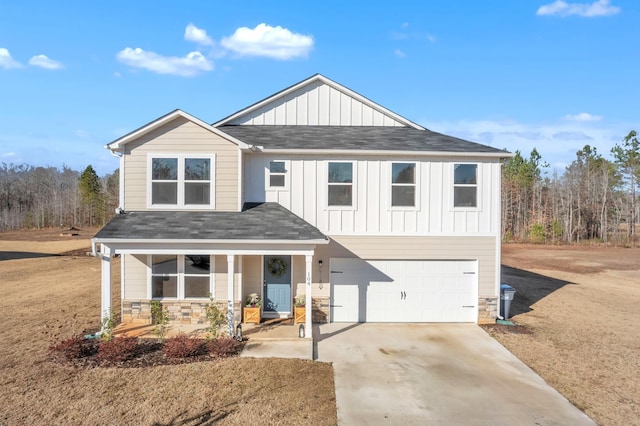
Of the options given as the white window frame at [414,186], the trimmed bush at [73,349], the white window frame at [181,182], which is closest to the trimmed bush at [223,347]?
the trimmed bush at [73,349]

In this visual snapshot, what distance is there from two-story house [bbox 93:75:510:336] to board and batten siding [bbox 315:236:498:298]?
3 centimetres

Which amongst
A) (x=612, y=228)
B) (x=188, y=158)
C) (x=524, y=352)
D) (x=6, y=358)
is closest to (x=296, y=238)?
(x=188, y=158)

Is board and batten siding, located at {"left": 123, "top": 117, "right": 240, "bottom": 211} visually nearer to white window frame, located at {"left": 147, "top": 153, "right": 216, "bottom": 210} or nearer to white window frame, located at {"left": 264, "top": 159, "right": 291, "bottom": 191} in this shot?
white window frame, located at {"left": 147, "top": 153, "right": 216, "bottom": 210}

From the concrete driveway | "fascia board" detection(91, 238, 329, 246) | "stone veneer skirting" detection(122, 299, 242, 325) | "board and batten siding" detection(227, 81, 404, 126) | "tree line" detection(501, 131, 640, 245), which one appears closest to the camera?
the concrete driveway

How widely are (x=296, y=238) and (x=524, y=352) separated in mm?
6537

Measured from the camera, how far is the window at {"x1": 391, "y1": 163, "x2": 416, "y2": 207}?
459 inches

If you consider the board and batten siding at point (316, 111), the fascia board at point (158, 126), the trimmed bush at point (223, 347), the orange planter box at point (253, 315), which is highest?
the board and batten siding at point (316, 111)

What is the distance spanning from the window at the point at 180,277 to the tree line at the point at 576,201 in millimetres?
36600

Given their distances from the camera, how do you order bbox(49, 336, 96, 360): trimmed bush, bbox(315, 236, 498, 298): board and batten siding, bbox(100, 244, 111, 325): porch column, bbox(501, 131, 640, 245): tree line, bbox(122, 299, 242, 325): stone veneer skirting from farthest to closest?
bbox(501, 131, 640, 245): tree line → bbox(315, 236, 498, 298): board and batten siding → bbox(122, 299, 242, 325): stone veneer skirting → bbox(100, 244, 111, 325): porch column → bbox(49, 336, 96, 360): trimmed bush

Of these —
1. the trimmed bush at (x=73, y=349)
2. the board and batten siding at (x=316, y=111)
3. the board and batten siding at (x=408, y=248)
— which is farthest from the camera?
the board and batten siding at (x=316, y=111)

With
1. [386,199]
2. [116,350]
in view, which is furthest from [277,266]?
[116,350]

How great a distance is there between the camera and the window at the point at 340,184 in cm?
1164

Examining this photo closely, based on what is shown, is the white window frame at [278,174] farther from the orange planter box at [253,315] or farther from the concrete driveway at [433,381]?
the concrete driveway at [433,381]

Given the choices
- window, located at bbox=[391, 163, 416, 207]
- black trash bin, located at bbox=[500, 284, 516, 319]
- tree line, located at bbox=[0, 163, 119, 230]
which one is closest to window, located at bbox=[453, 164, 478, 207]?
window, located at bbox=[391, 163, 416, 207]
